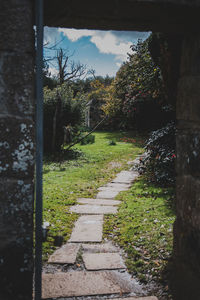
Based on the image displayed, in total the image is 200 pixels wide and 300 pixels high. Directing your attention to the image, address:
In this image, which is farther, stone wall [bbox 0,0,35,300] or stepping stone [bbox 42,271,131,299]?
stepping stone [bbox 42,271,131,299]

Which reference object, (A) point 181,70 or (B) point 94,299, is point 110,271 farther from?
(A) point 181,70

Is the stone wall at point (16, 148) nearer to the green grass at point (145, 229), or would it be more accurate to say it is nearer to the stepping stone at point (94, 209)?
the green grass at point (145, 229)

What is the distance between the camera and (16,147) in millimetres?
1678

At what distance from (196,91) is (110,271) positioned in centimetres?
200

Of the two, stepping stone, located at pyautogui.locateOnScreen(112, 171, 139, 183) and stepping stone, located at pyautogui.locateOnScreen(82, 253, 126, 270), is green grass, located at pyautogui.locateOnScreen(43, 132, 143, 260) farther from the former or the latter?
stepping stone, located at pyautogui.locateOnScreen(82, 253, 126, 270)

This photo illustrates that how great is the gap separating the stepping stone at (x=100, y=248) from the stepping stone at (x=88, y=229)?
140 millimetres

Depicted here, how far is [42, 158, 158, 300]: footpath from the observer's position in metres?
2.45

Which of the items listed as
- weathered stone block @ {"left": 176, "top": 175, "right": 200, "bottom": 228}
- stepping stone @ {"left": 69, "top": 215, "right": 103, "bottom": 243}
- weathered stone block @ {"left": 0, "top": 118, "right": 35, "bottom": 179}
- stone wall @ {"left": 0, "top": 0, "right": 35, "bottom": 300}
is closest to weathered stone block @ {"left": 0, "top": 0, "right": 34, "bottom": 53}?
stone wall @ {"left": 0, "top": 0, "right": 35, "bottom": 300}

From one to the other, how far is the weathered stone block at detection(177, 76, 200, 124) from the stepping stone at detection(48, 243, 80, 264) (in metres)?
2.00

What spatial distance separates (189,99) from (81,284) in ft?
6.44

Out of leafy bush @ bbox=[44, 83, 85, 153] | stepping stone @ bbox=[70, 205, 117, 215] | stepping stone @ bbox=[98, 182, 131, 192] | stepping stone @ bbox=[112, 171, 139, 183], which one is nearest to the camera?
stepping stone @ bbox=[70, 205, 117, 215]

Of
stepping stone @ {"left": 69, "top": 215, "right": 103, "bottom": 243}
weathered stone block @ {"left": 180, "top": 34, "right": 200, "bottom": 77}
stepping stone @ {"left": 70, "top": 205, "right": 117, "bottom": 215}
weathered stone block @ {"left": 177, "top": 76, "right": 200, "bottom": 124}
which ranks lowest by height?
stepping stone @ {"left": 69, "top": 215, "right": 103, "bottom": 243}

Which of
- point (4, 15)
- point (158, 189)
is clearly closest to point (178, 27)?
point (4, 15)

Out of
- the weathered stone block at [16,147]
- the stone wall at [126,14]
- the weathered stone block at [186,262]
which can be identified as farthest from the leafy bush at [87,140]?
the weathered stone block at [16,147]
